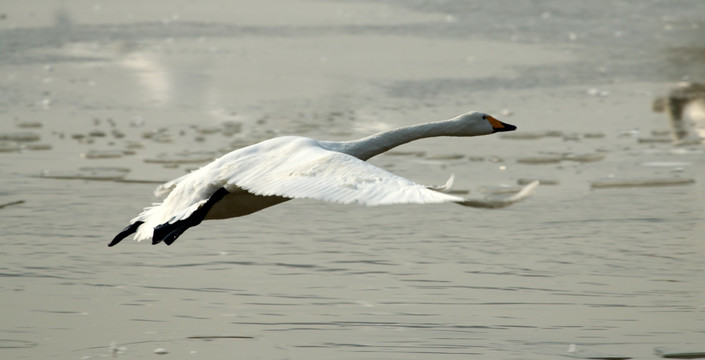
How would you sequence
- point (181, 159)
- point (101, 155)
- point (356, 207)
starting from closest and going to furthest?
point (356, 207), point (181, 159), point (101, 155)

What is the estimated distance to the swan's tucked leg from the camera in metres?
5.89

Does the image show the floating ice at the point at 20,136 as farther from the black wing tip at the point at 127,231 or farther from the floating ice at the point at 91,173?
the black wing tip at the point at 127,231

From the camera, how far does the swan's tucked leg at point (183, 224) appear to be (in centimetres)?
589

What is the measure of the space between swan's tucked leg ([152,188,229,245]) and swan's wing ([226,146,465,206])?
0.10m

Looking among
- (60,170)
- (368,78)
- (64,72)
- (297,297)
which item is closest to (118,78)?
(64,72)

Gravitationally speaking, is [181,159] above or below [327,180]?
below

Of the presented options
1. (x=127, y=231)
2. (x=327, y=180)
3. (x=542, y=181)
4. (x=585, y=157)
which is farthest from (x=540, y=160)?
(x=327, y=180)

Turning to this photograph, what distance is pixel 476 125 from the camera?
735 centimetres

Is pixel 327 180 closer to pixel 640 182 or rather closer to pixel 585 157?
pixel 640 182

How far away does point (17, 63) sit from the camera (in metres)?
14.5

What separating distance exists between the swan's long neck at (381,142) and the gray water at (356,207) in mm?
690

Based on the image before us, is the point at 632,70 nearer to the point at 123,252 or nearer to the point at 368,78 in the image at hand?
the point at 368,78

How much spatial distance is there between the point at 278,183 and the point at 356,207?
2945 millimetres

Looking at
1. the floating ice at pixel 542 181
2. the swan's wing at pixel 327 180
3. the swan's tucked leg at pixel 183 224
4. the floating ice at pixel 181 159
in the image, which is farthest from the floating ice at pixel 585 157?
the swan's tucked leg at pixel 183 224
